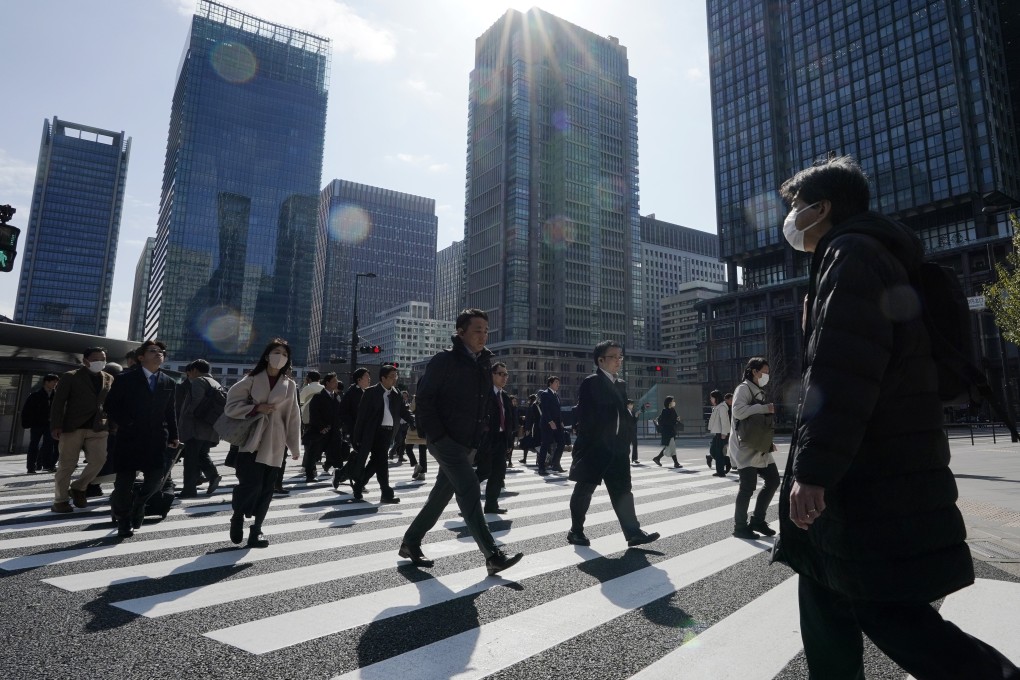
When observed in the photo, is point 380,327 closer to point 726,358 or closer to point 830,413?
point 726,358

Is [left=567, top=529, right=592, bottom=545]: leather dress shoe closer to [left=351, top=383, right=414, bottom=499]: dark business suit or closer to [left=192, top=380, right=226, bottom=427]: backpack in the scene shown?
[left=351, top=383, right=414, bottom=499]: dark business suit

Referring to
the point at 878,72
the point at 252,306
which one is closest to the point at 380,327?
the point at 252,306

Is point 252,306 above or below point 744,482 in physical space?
above

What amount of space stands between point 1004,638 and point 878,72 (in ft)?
296

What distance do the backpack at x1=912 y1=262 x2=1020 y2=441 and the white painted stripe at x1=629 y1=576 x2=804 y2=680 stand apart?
1.10m

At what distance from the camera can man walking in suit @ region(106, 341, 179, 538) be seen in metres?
5.35

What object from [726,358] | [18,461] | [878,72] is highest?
[878,72]

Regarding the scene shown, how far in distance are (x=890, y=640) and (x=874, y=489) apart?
1.33 feet

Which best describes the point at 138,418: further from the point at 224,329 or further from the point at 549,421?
the point at 224,329

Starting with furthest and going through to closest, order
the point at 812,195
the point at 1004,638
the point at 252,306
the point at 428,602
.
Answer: the point at 252,306
the point at 428,602
the point at 1004,638
the point at 812,195

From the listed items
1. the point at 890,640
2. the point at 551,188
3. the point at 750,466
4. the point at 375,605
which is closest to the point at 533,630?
the point at 375,605

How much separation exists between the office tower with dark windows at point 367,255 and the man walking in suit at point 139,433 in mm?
148422

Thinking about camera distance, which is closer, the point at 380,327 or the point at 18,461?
the point at 18,461

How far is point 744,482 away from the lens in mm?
5730
